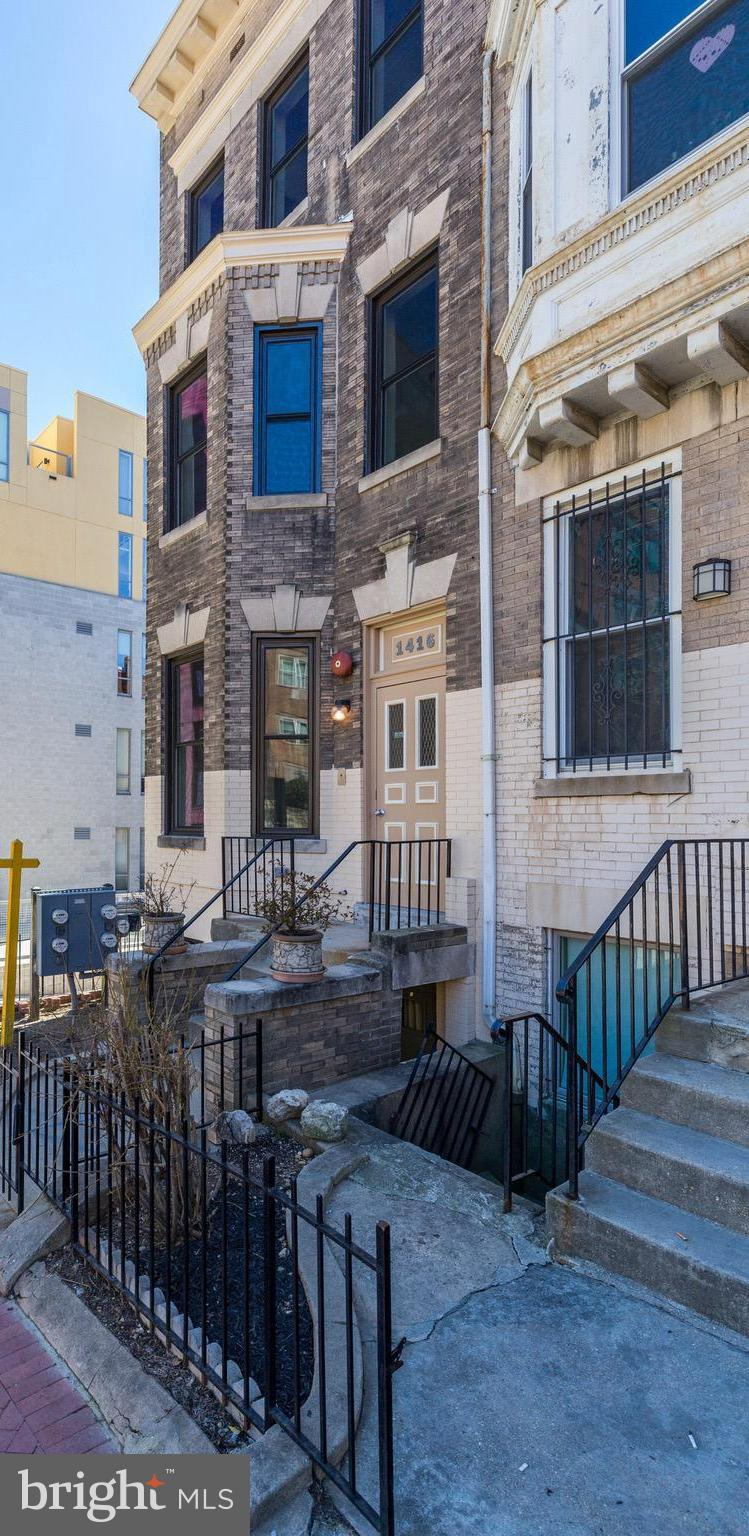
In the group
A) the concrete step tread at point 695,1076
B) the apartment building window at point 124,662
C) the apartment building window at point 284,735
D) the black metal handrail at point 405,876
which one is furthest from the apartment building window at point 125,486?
the concrete step tread at point 695,1076

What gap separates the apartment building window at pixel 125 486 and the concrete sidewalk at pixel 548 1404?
26.0 m

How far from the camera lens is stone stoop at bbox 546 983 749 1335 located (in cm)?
329

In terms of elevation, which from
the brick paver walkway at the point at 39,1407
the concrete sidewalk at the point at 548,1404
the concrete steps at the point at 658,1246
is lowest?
the brick paver walkway at the point at 39,1407

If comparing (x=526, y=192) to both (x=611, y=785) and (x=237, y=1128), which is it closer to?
(x=611, y=785)

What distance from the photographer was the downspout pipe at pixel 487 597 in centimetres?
711

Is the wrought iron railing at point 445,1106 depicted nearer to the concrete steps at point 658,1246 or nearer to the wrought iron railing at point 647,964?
the wrought iron railing at point 647,964

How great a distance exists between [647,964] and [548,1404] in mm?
2906

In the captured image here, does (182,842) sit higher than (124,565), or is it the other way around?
(124,565)

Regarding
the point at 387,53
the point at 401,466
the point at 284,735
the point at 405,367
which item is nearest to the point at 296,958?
the point at 284,735

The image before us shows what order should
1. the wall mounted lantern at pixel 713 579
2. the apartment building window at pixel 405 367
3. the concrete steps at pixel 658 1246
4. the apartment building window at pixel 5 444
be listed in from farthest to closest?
the apartment building window at pixel 5 444
the apartment building window at pixel 405 367
the wall mounted lantern at pixel 713 579
the concrete steps at pixel 658 1246

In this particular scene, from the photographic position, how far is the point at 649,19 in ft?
17.6

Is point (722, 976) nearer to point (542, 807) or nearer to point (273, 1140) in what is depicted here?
point (542, 807)

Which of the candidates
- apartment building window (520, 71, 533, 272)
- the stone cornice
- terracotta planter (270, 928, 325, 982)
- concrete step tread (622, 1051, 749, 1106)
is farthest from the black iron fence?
apartment building window (520, 71, 533, 272)

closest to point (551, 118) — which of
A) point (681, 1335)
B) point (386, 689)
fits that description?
point (386, 689)
